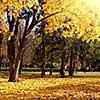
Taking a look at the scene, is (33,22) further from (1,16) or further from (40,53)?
(40,53)

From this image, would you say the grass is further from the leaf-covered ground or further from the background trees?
the background trees

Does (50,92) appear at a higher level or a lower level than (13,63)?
lower

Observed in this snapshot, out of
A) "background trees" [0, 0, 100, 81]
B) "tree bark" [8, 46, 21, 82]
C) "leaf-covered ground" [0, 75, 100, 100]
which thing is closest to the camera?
"leaf-covered ground" [0, 75, 100, 100]

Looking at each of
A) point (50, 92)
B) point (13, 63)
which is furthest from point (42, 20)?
point (50, 92)

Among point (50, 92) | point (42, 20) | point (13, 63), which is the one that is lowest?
point (50, 92)

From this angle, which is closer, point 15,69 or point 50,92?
point 50,92

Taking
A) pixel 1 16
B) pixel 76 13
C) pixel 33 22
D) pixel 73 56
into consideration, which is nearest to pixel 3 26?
pixel 1 16

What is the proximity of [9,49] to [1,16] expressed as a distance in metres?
5.78

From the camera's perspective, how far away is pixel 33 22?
24953 mm

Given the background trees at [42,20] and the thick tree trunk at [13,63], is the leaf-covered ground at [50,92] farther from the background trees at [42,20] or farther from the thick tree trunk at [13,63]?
the thick tree trunk at [13,63]

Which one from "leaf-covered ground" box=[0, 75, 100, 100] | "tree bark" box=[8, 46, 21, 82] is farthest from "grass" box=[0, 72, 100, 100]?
"tree bark" box=[8, 46, 21, 82]

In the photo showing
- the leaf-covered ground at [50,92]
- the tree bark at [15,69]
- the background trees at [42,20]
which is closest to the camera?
the leaf-covered ground at [50,92]

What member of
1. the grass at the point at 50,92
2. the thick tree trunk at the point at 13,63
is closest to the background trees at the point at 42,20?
the thick tree trunk at the point at 13,63

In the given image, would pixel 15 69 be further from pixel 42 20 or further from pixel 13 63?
pixel 42 20
